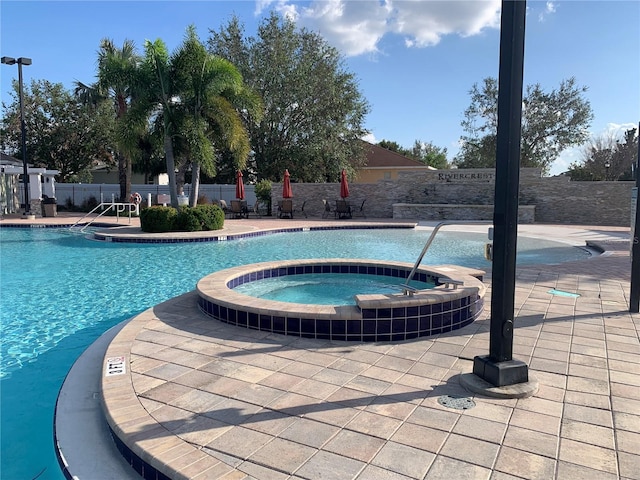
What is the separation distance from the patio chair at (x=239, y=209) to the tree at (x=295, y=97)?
664 centimetres

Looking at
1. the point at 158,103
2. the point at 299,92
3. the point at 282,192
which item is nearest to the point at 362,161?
the point at 299,92

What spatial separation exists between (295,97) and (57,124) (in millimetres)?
16962

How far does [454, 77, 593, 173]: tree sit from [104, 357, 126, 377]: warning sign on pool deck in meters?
27.6

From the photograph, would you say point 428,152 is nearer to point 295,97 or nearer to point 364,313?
point 295,97

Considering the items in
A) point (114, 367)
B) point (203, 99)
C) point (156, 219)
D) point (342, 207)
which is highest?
point (203, 99)

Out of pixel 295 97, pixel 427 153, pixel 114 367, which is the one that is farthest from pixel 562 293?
pixel 427 153

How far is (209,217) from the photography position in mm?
14672

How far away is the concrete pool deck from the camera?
2.26m

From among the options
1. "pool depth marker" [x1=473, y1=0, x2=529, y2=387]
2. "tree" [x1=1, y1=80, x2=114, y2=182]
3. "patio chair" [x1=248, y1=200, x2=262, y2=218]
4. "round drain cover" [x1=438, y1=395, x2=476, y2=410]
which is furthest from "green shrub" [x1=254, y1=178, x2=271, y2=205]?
"round drain cover" [x1=438, y1=395, x2=476, y2=410]

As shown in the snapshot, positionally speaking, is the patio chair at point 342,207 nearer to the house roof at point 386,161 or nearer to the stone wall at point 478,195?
the stone wall at point 478,195

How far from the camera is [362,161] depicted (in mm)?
29938

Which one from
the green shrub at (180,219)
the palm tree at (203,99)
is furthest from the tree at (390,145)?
the green shrub at (180,219)

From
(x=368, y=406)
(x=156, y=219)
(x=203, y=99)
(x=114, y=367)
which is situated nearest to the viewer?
(x=368, y=406)

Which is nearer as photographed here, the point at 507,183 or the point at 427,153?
the point at 507,183
